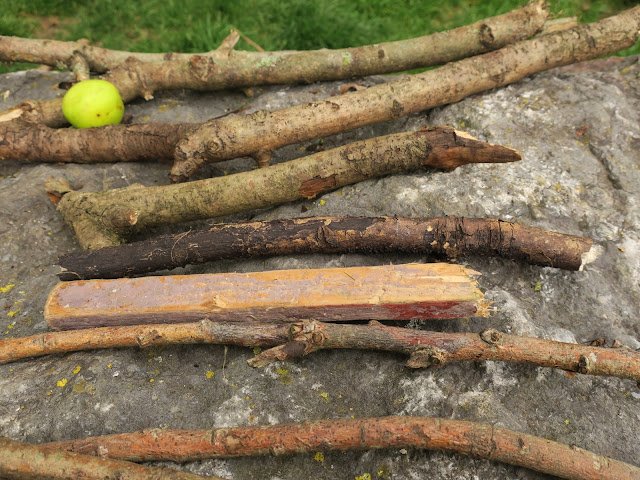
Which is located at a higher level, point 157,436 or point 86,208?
point 86,208

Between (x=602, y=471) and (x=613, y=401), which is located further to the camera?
(x=613, y=401)

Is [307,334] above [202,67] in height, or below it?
below

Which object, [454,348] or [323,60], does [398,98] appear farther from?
[454,348]

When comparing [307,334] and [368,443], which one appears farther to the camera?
[307,334]

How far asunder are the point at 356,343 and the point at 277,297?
0.52m

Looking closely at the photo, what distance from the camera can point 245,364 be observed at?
291 centimetres

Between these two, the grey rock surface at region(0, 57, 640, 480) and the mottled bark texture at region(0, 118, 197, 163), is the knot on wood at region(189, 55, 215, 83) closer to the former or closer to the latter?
the mottled bark texture at region(0, 118, 197, 163)

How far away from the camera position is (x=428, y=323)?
3.03 metres

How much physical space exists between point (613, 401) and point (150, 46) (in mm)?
6111

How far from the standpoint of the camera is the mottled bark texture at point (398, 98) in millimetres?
3822

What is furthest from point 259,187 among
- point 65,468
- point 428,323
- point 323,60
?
point 65,468

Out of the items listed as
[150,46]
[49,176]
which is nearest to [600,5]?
[150,46]

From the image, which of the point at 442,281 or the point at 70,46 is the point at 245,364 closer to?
the point at 442,281

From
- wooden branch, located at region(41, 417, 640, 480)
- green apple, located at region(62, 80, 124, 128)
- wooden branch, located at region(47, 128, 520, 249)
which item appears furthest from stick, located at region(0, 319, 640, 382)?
green apple, located at region(62, 80, 124, 128)
